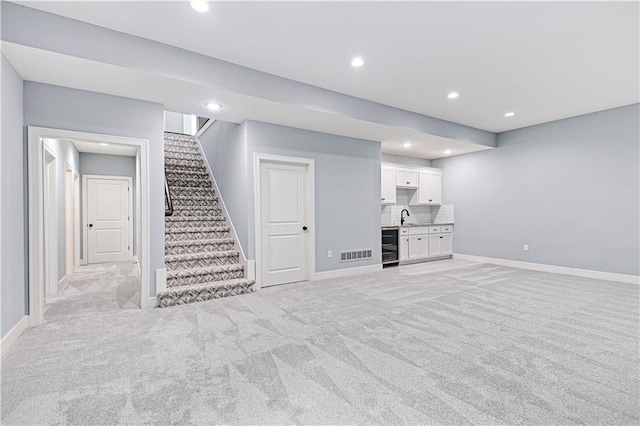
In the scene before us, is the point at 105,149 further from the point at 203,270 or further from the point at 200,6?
the point at 200,6

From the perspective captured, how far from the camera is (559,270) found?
19.0ft

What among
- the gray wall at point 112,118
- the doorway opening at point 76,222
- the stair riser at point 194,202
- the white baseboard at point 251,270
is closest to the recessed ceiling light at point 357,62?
the gray wall at point 112,118

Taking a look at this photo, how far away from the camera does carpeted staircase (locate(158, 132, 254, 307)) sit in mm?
4195

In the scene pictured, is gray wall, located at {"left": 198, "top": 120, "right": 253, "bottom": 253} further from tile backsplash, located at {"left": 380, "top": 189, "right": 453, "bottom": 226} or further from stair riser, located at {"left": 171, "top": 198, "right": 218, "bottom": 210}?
tile backsplash, located at {"left": 380, "top": 189, "right": 453, "bottom": 226}

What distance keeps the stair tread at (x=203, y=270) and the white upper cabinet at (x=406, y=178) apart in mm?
4265

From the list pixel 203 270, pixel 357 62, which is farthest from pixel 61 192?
pixel 357 62

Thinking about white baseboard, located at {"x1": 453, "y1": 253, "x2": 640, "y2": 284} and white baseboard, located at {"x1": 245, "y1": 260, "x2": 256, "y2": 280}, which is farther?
white baseboard, located at {"x1": 453, "y1": 253, "x2": 640, "y2": 284}

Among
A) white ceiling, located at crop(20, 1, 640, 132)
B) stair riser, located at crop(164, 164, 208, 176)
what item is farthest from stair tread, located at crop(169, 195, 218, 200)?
white ceiling, located at crop(20, 1, 640, 132)

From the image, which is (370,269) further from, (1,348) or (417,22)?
(1,348)

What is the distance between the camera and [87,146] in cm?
649

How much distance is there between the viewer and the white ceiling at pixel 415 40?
8.57ft

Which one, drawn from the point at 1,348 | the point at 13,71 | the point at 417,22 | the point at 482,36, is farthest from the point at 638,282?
the point at 13,71

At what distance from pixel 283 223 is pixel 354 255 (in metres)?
1.58

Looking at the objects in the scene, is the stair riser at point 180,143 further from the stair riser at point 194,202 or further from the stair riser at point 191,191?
the stair riser at point 194,202
